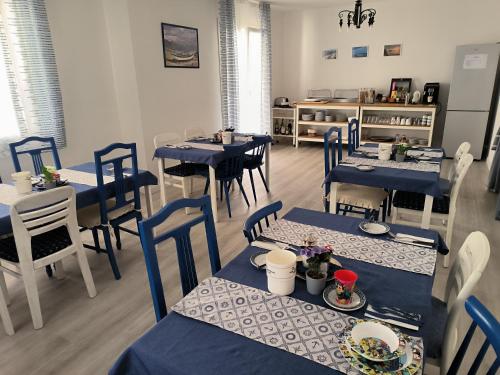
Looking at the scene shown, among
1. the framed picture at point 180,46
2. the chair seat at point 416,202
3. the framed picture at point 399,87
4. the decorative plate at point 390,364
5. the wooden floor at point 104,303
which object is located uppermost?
the framed picture at point 180,46

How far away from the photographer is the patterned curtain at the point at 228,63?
16.5 feet

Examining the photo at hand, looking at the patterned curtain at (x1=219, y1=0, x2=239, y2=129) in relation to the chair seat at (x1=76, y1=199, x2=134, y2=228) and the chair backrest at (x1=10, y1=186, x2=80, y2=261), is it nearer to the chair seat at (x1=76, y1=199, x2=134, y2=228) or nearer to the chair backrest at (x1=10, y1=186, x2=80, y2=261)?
the chair seat at (x1=76, y1=199, x2=134, y2=228)

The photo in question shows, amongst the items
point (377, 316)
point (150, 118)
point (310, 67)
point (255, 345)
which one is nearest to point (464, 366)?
point (377, 316)

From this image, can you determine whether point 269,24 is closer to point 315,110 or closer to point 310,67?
point 310,67

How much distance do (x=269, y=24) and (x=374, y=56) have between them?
1.94 meters

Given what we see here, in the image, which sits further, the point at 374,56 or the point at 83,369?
the point at 374,56

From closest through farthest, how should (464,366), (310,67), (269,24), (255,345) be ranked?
(255,345), (464,366), (269,24), (310,67)

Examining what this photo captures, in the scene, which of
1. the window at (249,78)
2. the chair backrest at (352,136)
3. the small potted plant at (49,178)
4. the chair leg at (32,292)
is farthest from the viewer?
the window at (249,78)

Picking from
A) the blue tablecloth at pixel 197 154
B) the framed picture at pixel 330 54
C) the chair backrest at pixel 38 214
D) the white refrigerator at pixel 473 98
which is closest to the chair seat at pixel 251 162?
the blue tablecloth at pixel 197 154

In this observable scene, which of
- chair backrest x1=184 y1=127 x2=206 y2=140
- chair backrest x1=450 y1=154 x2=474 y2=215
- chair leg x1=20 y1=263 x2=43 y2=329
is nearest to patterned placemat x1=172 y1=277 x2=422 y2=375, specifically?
chair leg x1=20 y1=263 x2=43 y2=329

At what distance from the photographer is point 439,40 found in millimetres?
5582

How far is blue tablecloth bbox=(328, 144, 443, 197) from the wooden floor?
662 mm

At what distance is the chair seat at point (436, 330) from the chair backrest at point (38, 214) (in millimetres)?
1875

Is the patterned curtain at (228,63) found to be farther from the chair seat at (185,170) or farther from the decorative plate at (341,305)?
the decorative plate at (341,305)
